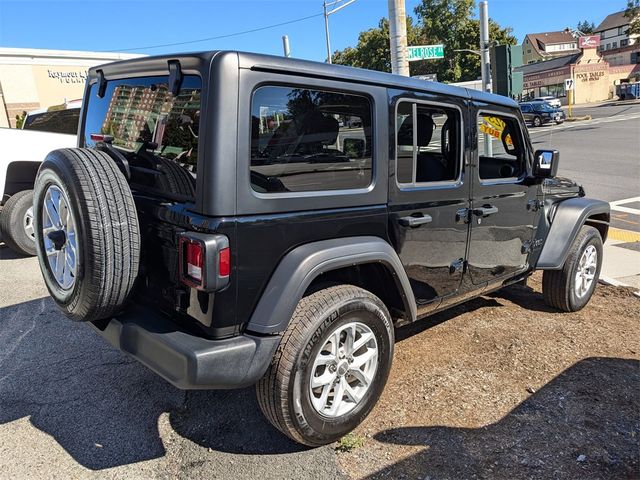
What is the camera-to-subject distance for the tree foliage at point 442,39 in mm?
58656

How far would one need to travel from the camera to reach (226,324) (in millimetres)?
2328

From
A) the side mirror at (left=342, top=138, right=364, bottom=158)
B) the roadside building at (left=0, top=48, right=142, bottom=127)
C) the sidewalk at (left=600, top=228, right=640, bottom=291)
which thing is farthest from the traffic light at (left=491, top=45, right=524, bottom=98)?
the roadside building at (left=0, top=48, right=142, bottom=127)

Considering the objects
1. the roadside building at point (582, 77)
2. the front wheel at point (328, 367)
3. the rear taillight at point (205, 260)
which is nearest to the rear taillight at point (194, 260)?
the rear taillight at point (205, 260)

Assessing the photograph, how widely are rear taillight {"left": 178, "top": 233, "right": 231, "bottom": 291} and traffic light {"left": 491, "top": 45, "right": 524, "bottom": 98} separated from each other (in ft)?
22.2

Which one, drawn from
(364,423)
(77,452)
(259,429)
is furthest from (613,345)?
(77,452)

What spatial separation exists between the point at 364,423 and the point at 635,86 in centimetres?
6682

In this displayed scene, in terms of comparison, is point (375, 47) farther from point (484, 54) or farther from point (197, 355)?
point (197, 355)

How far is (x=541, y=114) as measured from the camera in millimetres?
35062

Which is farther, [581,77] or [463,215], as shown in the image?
[581,77]

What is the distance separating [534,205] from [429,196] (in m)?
1.41

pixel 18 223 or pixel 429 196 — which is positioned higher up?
pixel 429 196

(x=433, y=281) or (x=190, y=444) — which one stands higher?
(x=433, y=281)

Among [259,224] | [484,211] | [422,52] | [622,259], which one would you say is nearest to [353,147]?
[259,224]

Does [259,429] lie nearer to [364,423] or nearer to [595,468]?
[364,423]
